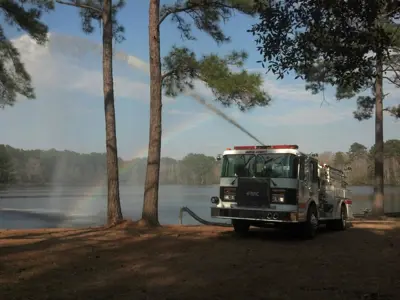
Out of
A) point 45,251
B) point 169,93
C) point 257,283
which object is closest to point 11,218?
point 169,93

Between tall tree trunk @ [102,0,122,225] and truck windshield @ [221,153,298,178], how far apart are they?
4253 millimetres

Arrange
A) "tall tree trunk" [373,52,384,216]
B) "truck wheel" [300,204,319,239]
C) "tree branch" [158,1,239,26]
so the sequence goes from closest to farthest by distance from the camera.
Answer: "truck wheel" [300,204,319,239] < "tree branch" [158,1,239,26] < "tall tree trunk" [373,52,384,216]

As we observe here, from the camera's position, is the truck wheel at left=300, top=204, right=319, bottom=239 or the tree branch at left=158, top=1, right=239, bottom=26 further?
the tree branch at left=158, top=1, right=239, bottom=26

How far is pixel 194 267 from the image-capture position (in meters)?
8.20

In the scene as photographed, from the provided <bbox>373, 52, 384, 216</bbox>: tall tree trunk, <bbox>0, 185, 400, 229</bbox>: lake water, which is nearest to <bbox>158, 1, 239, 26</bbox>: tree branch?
<bbox>0, 185, 400, 229</bbox>: lake water

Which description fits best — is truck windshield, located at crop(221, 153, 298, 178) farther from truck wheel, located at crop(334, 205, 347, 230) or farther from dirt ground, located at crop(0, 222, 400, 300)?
truck wheel, located at crop(334, 205, 347, 230)

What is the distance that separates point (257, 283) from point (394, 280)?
215cm

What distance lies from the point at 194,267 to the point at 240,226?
561cm

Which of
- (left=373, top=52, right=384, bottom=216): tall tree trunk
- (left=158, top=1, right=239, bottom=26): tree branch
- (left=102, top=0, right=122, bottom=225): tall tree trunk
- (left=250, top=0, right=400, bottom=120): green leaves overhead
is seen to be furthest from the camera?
(left=373, top=52, right=384, bottom=216): tall tree trunk

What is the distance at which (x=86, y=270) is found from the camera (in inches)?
Result: 306

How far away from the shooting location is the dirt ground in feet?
20.7

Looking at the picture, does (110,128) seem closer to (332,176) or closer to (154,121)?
(154,121)

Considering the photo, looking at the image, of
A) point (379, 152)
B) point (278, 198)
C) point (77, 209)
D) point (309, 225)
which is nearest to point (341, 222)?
point (309, 225)

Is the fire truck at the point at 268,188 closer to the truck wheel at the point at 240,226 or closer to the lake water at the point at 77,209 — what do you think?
the truck wheel at the point at 240,226
